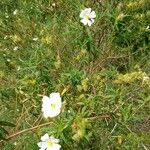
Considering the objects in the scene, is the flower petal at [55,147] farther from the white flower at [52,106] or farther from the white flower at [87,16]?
the white flower at [87,16]

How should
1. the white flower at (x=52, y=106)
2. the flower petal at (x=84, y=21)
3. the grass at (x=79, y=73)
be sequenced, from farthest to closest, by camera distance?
the flower petal at (x=84, y=21)
the grass at (x=79, y=73)
the white flower at (x=52, y=106)

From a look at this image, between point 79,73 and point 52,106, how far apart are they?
66 centimetres

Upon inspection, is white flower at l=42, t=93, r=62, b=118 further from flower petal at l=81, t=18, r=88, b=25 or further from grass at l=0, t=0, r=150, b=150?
flower petal at l=81, t=18, r=88, b=25

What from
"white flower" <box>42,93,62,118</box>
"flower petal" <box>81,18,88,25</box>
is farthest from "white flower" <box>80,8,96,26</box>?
"white flower" <box>42,93,62,118</box>

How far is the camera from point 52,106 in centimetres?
257

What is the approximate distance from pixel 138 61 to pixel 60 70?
56cm

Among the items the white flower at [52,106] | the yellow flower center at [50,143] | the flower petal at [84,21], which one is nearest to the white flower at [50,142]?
the yellow flower center at [50,143]

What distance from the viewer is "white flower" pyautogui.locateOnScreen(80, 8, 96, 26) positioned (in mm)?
3518

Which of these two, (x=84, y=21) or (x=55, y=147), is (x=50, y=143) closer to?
(x=55, y=147)

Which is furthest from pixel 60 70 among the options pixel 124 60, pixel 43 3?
pixel 43 3

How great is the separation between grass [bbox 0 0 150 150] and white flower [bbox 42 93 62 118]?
5 cm

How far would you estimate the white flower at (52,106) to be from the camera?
2.56 metres

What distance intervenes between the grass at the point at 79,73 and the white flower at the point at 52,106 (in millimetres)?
47

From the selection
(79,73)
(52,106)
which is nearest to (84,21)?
(79,73)
